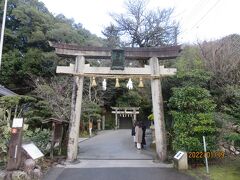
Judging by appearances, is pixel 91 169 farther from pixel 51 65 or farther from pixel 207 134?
pixel 51 65

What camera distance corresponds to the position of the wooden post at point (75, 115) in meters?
10.5

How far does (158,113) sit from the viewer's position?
10.9 metres

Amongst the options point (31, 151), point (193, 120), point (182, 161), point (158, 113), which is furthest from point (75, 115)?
point (193, 120)

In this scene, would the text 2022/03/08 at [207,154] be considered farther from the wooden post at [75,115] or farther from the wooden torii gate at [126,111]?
the wooden torii gate at [126,111]

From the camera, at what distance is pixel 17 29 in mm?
29812

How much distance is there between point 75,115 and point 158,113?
12.4ft

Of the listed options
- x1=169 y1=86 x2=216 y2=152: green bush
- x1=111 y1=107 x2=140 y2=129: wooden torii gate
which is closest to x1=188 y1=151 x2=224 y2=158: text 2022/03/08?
x1=169 y1=86 x2=216 y2=152: green bush

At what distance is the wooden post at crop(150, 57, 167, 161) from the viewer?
10.6m

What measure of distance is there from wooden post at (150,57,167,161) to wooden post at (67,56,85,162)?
3400 millimetres

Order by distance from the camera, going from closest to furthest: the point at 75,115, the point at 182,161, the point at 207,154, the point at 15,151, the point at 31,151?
the point at 15,151
the point at 31,151
the point at 182,161
the point at 207,154
the point at 75,115

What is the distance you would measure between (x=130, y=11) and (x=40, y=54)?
37.4ft

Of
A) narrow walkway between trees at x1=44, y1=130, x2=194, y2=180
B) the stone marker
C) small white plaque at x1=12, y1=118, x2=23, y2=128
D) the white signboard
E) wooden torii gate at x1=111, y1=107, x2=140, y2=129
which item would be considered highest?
wooden torii gate at x1=111, y1=107, x2=140, y2=129

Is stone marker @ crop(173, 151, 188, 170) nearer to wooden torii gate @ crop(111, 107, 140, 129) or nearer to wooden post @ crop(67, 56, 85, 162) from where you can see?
wooden post @ crop(67, 56, 85, 162)

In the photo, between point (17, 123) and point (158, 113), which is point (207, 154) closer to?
point (158, 113)
